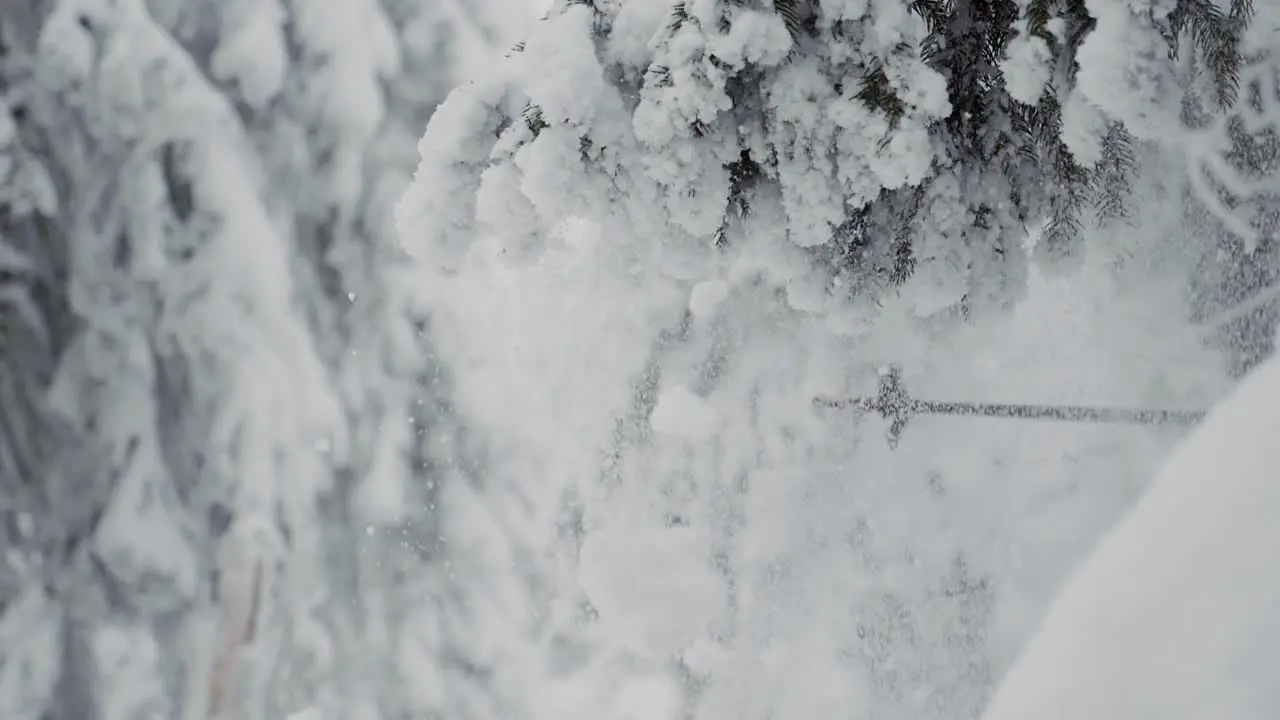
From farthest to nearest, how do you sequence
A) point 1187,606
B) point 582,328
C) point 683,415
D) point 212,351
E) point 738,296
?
point 212,351 → point 582,328 → point 683,415 → point 738,296 → point 1187,606

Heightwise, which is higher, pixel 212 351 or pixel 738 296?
pixel 738 296

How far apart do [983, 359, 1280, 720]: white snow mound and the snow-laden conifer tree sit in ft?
2.14

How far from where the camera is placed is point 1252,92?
1.94 m

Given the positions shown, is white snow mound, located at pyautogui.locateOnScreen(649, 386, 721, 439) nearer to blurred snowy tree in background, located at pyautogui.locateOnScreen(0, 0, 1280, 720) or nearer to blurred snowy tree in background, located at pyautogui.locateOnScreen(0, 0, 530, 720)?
blurred snowy tree in background, located at pyautogui.locateOnScreen(0, 0, 1280, 720)

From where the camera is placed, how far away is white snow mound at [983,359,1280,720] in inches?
33.0

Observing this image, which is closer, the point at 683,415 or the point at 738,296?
the point at 738,296

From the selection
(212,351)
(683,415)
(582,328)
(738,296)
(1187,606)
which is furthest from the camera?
(212,351)

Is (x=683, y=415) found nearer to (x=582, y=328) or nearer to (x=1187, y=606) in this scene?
(x=582, y=328)

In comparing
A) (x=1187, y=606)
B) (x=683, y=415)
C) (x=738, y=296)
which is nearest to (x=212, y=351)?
(x=683, y=415)

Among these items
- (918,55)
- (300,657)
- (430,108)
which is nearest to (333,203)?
(430,108)

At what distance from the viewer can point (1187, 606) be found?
0.89 metres

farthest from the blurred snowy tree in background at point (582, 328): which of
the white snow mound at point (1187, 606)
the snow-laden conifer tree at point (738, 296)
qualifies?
the white snow mound at point (1187, 606)


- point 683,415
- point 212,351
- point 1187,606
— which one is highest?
point 1187,606

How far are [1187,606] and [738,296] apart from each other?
1742mm
